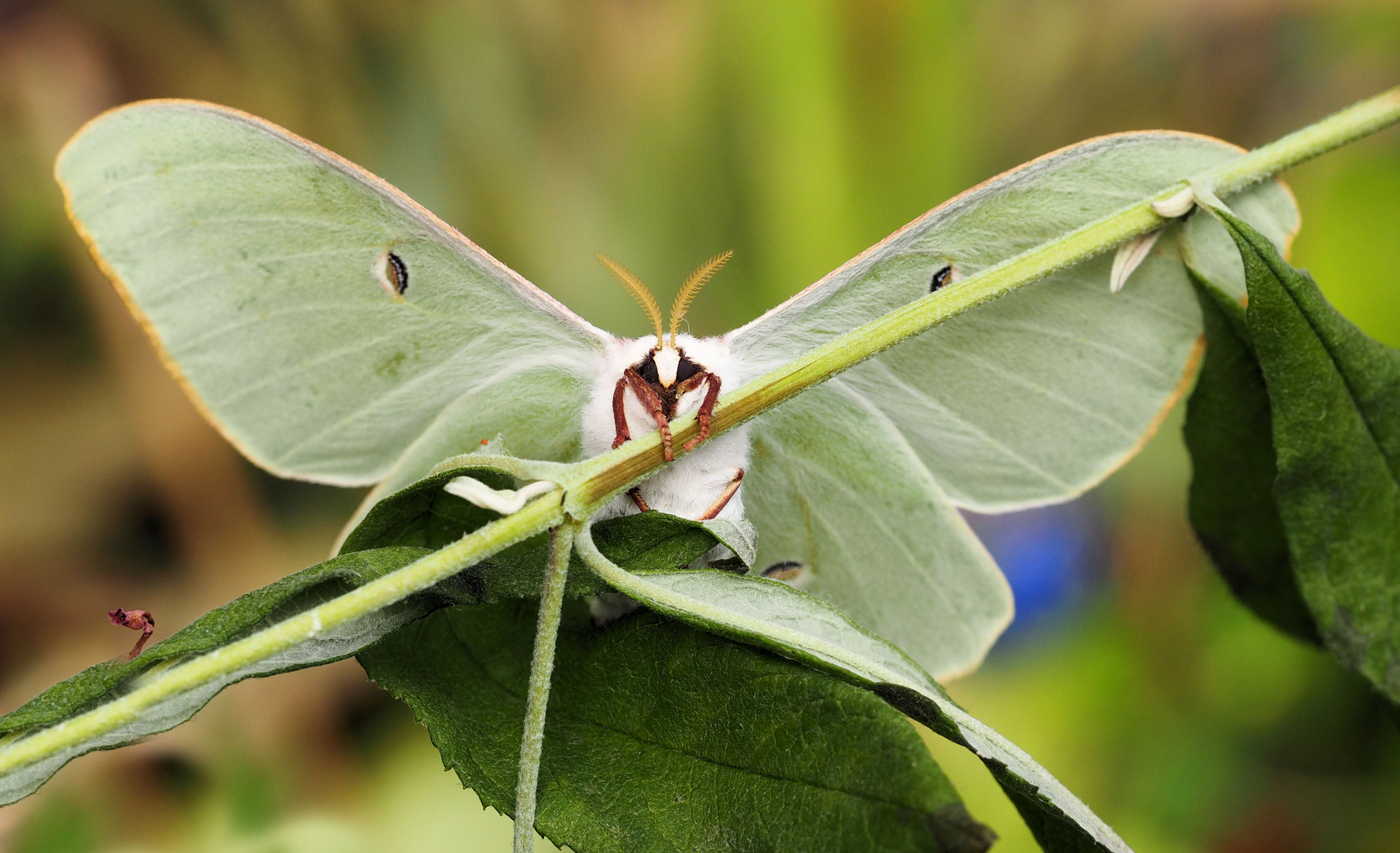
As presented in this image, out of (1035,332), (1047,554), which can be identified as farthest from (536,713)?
(1047,554)

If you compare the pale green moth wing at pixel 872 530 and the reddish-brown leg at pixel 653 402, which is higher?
the reddish-brown leg at pixel 653 402

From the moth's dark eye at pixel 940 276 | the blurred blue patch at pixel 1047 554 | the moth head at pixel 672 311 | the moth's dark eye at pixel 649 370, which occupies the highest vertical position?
the moth's dark eye at pixel 940 276

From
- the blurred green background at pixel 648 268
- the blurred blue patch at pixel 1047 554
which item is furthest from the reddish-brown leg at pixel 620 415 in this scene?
the blurred blue patch at pixel 1047 554

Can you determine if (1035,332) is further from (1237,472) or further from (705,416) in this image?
(705,416)

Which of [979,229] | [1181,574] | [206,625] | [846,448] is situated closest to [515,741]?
[206,625]

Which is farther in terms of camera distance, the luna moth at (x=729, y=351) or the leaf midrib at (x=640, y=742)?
the luna moth at (x=729, y=351)

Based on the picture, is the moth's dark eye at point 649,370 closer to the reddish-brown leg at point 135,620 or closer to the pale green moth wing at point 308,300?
the pale green moth wing at point 308,300
